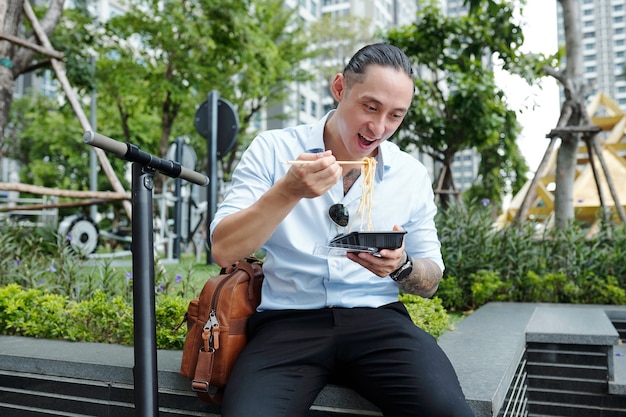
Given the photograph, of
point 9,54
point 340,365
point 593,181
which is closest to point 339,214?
point 340,365

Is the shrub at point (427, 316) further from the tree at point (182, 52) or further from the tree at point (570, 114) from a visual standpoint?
the tree at point (182, 52)

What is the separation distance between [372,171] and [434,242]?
0.49 meters

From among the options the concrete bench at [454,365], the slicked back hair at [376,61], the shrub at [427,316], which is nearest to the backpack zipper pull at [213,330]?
the concrete bench at [454,365]

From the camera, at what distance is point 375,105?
6.50 ft

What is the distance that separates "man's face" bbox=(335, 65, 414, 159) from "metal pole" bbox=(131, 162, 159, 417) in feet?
2.27

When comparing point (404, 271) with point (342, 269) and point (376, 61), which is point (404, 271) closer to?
point (342, 269)

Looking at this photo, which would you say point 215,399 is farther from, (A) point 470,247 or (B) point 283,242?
(A) point 470,247

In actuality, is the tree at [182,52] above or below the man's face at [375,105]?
above

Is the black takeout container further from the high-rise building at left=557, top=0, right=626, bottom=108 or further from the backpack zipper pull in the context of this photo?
the high-rise building at left=557, top=0, right=626, bottom=108

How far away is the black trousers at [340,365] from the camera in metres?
1.79

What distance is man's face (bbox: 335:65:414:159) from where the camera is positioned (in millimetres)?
1974

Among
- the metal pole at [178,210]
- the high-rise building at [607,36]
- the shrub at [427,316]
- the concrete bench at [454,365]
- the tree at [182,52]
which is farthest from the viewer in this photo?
the high-rise building at [607,36]

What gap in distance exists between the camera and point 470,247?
529cm

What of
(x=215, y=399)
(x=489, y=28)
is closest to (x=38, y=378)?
(x=215, y=399)
